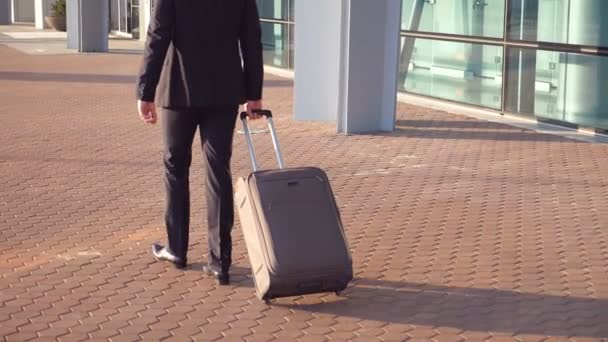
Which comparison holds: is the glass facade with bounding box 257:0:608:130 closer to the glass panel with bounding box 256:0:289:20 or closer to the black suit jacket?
the glass panel with bounding box 256:0:289:20

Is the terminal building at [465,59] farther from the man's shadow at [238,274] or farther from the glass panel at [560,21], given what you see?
the man's shadow at [238,274]

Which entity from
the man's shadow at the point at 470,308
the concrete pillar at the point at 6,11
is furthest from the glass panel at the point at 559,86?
the concrete pillar at the point at 6,11

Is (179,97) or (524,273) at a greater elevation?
(179,97)

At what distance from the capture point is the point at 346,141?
12750mm

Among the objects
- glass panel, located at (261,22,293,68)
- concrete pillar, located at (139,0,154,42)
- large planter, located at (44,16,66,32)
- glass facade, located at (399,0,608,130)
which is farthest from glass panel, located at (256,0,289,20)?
large planter, located at (44,16,66,32)

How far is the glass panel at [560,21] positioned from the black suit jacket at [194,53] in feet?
23.5

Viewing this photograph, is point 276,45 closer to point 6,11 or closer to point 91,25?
point 91,25

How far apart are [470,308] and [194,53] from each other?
2.02 metres

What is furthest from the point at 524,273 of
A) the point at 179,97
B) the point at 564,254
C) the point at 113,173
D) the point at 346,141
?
the point at 346,141

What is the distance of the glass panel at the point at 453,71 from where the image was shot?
49.6ft

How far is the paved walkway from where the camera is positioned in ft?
20.6

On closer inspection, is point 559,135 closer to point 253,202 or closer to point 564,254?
point 564,254

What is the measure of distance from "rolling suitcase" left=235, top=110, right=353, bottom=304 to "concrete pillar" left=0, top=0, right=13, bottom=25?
3795 cm

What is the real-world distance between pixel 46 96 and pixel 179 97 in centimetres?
1123
